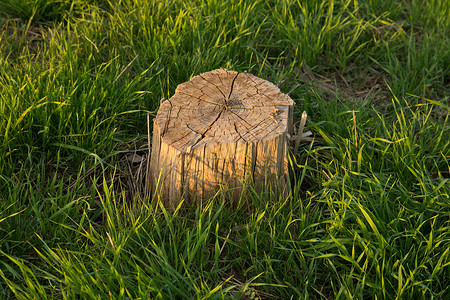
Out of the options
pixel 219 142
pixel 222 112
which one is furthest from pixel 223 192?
pixel 222 112

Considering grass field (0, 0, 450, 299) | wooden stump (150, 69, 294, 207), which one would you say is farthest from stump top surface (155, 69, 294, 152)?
grass field (0, 0, 450, 299)

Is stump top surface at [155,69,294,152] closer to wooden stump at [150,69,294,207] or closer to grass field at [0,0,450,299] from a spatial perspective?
wooden stump at [150,69,294,207]

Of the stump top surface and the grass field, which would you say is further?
the stump top surface

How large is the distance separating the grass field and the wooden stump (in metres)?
0.11

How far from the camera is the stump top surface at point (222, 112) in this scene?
219 centimetres

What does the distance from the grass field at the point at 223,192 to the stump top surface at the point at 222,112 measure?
10.4 inches

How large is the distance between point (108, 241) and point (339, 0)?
111 inches

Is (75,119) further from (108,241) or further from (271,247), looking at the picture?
(271,247)

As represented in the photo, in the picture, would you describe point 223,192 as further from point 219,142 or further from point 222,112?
point 222,112

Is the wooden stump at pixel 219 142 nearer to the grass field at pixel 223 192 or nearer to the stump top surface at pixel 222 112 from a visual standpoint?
the stump top surface at pixel 222 112

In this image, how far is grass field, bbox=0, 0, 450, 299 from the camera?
78.2 inches

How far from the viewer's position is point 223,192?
7.37 ft

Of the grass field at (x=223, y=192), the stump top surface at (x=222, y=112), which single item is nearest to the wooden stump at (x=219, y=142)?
the stump top surface at (x=222, y=112)

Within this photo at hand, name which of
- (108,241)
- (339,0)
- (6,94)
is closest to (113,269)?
(108,241)
